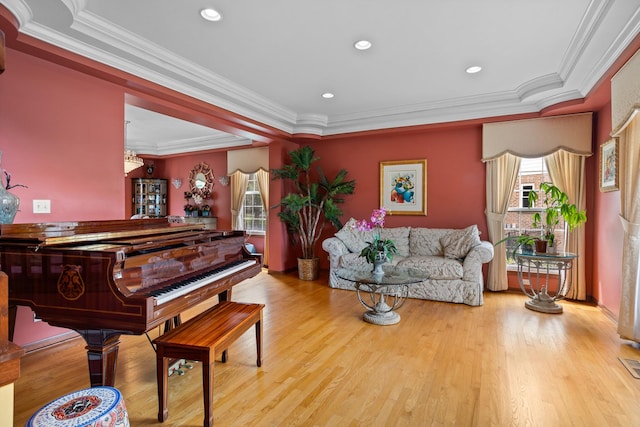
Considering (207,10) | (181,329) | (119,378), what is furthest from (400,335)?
(207,10)

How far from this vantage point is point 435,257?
185 inches

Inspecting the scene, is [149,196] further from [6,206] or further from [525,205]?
[525,205]

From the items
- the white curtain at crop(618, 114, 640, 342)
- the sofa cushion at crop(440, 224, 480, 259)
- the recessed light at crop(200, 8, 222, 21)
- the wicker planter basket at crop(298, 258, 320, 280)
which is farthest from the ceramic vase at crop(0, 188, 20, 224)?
the white curtain at crop(618, 114, 640, 342)

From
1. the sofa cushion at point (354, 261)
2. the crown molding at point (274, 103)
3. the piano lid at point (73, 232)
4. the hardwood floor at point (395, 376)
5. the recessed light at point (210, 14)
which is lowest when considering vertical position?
the hardwood floor at point (395, 376)

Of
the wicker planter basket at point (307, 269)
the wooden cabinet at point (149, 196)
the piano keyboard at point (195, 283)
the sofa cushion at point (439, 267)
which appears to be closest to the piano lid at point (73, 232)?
the piano keyboard at point (195, 283)

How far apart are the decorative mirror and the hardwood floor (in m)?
4.89

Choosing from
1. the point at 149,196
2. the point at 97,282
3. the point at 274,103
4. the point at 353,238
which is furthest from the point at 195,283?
the point at 149,196

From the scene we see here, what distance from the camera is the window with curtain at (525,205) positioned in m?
4.66

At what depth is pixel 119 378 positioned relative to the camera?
2.40 m

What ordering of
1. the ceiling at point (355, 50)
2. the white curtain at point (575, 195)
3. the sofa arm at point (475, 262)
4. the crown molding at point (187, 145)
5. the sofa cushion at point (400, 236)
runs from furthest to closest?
the crown molding at point (187, 145) → the sofa cushion at point (400, 236) → the white curtain at point (575, 195) → the sofa arm at point (475, 262) → the ceiling at point (355, 50)

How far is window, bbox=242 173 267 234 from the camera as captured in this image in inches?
283

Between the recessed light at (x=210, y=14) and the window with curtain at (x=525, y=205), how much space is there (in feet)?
14.1

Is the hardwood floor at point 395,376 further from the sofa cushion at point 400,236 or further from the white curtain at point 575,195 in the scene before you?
the sofa cushion at point 400,236

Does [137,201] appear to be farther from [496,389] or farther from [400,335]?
[496,389]
